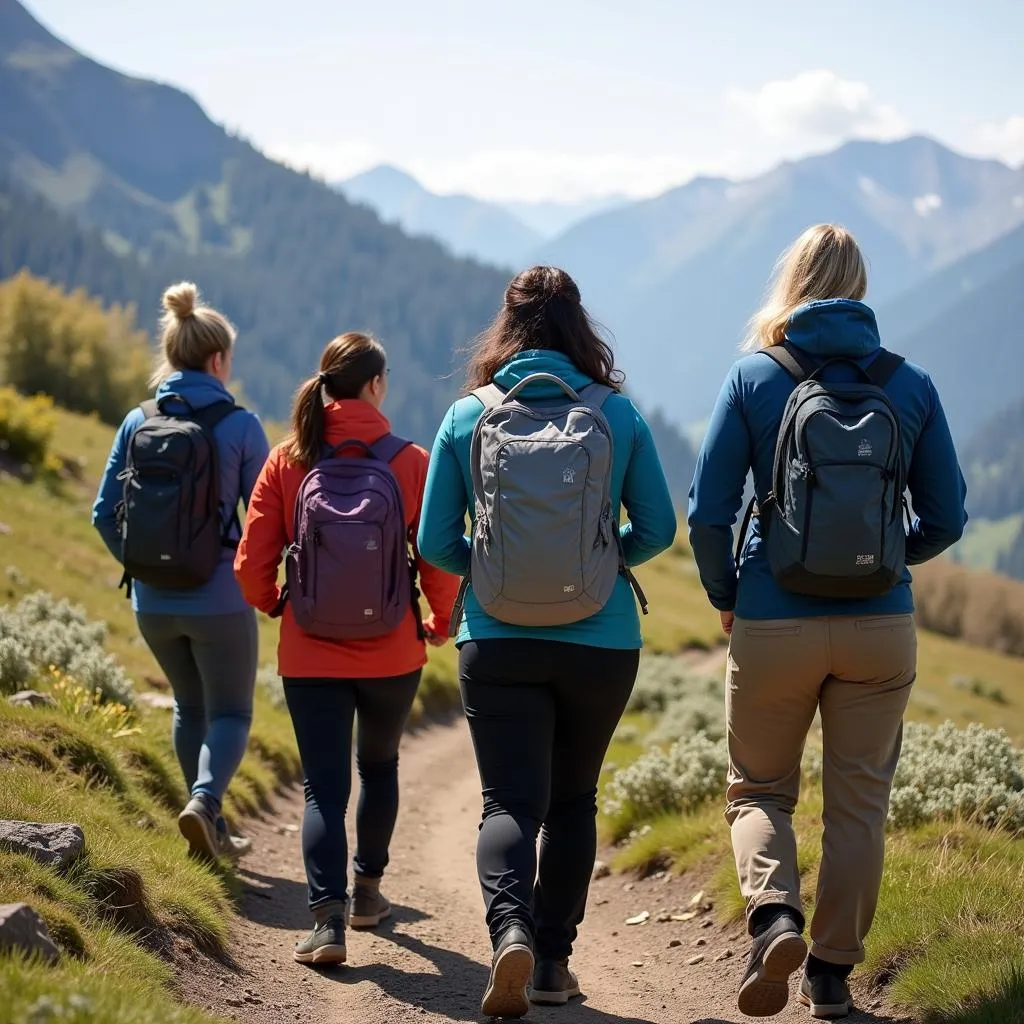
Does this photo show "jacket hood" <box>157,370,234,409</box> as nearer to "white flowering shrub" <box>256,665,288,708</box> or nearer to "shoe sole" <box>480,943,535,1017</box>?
"shoe sole" <box>480,943,535,1017</box>

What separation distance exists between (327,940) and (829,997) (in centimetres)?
218

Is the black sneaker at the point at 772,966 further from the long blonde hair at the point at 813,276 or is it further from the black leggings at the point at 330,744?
the long blonde hair at the point at 813,276

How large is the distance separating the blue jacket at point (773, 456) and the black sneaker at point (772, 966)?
1093 millimetres

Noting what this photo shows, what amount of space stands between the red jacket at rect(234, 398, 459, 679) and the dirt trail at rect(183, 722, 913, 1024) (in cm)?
133

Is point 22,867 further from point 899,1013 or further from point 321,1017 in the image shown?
point 899,1013

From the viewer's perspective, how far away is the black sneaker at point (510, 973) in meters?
4.28

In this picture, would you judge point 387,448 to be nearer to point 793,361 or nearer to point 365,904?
point 793,361

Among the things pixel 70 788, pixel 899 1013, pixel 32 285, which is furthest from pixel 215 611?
pixel 32 285

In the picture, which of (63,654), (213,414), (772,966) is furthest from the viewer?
(63,654)

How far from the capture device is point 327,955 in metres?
5.57

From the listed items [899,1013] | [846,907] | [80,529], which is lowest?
[80,529]

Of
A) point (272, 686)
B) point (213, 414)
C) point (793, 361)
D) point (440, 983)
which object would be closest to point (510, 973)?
point (440, 983)

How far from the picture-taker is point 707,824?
762 cm

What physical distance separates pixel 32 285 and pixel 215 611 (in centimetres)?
5580
